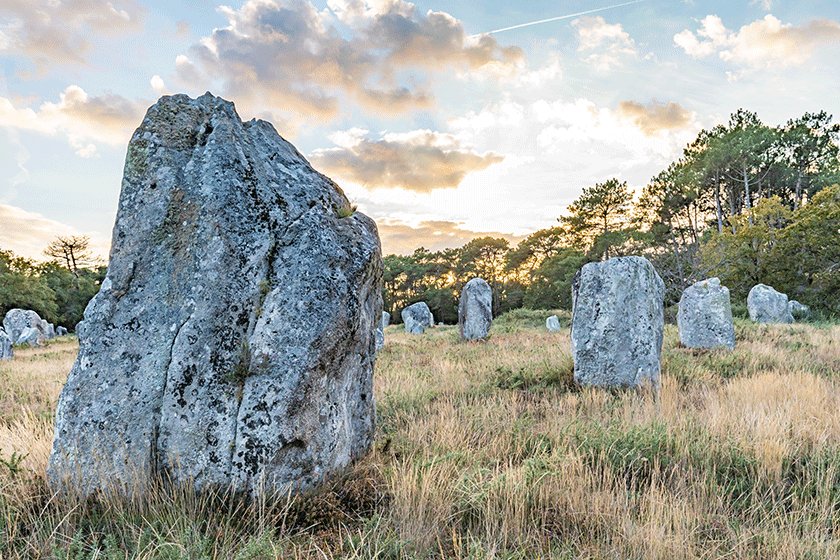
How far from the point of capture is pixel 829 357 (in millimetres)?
8328

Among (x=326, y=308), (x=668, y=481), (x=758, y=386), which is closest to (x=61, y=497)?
(x=326, y=308)

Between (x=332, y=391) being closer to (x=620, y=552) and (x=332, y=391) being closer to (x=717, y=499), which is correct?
(x=620, y=552)

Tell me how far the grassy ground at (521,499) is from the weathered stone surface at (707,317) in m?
5.79

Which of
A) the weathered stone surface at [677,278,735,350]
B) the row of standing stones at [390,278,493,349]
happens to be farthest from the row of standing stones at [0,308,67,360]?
the weathered stone surface at [677,278,735,350]

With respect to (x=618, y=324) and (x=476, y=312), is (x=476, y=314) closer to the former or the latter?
(x=476, y=312)

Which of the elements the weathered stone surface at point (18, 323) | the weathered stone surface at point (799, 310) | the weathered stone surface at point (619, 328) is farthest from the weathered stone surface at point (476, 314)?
the weathered stone surface at point (18, 323)

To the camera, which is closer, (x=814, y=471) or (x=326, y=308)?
(x=326, y=308)

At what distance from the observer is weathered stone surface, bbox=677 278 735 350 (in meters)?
10.1

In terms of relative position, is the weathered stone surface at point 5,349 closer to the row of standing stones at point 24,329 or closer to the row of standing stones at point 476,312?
the row of standing stones at point 24,329

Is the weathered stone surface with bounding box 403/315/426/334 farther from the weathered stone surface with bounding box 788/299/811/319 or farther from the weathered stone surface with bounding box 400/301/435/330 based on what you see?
the weathered stone surface with bounding box 788/299/811/319

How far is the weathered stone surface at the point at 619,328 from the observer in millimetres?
6172

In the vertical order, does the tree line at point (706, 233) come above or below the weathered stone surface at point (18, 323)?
above

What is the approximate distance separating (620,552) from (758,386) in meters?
4.77

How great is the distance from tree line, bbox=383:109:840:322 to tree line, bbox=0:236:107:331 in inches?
1368
